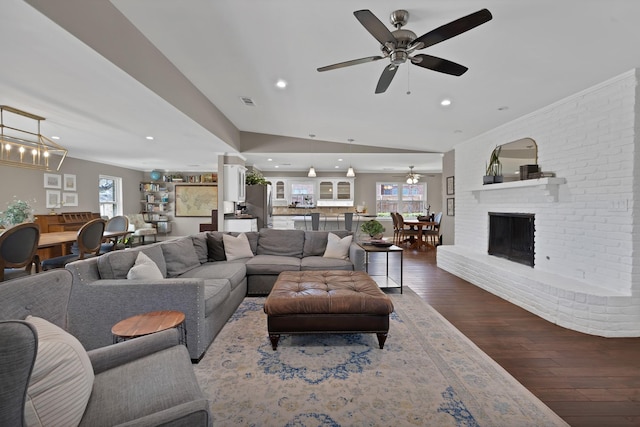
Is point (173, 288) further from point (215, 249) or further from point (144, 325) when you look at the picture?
point (215, 249)

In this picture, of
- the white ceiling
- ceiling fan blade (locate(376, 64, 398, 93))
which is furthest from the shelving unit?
ceiling fan blade (locate(376, 64, 398, 93))

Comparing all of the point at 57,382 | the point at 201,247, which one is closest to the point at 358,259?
the point at 201,247

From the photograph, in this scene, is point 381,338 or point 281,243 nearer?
point 381,338

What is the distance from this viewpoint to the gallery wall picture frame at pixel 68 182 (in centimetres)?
670

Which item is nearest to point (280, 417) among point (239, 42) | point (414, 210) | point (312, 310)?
point (312, 310)

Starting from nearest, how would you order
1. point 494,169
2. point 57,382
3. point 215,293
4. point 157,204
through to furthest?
point 57,382
point 215,293
point 494,169
point 157,204

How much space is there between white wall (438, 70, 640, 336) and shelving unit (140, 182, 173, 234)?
30.2 feet

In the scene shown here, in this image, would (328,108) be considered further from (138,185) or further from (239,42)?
(138,185)

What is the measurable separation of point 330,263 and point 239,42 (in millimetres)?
2727

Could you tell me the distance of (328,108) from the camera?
448cm

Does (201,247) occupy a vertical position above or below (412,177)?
below

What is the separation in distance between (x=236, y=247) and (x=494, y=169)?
13.7ft

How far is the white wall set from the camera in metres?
2.76

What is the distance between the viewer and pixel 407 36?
6.73 feet
